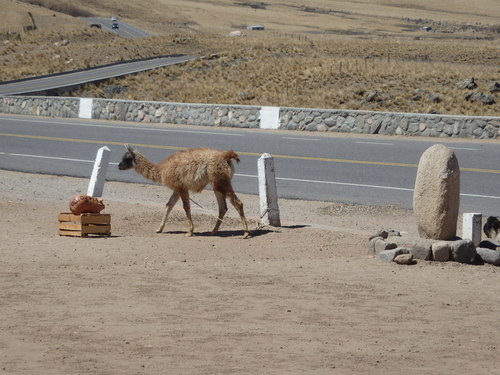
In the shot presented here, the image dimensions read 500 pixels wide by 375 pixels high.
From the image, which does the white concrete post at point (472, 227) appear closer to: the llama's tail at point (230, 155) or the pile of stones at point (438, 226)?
the pile of stones at point (438, 226)

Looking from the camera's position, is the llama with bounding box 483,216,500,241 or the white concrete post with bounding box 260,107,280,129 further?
the white concrete post with bounding box 260,107,280,129

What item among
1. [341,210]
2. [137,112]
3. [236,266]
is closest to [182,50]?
[137,112]

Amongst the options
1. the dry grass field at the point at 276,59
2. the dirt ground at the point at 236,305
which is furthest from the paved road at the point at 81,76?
the dirt ground at the point at 236,305

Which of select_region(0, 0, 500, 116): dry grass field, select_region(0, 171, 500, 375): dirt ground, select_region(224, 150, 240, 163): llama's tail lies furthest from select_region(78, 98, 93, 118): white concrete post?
select_region(224, 150, 240, 163): llama's tail

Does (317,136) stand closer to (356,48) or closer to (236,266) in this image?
(236,266)

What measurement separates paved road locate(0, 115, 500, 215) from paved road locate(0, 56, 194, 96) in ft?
60.5

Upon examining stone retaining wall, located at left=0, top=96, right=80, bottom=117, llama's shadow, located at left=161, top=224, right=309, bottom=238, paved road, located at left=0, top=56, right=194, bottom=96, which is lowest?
llama's shadow, located at left=161, top=224, right=309, bottom=238

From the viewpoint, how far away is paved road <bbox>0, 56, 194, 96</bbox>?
49.7 meters

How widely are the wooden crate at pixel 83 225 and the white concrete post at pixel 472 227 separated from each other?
4.76m

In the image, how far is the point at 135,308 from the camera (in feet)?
28.2

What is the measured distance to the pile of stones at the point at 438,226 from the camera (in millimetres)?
10977

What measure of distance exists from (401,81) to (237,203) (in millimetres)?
30197

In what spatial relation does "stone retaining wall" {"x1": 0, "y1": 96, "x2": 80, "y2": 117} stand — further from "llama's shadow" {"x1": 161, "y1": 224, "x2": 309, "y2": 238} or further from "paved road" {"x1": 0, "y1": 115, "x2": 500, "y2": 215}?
"llama's shadow" {"x1": 161, "y1": 224, "x2": 309, "y2": 238}

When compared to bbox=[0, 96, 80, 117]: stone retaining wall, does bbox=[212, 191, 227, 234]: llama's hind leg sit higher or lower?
lower
